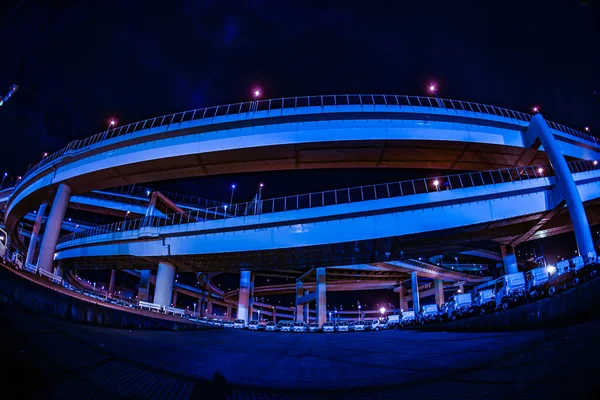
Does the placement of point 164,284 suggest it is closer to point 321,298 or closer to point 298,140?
point 298,140

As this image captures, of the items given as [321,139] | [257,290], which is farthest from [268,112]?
[257,290]

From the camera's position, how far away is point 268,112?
2473 cm

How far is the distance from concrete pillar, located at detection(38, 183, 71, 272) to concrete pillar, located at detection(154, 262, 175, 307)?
8.75 m

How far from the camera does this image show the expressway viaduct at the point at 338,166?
23.3 metres

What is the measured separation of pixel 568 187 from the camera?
2345cm

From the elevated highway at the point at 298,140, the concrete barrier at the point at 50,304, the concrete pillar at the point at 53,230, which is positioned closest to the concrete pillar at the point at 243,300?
the elevated highway at the point at 298,140

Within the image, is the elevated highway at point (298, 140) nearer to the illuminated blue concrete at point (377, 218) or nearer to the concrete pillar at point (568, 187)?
the concrete pillar at point (568, 187)

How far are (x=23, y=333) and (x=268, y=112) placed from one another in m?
22.8

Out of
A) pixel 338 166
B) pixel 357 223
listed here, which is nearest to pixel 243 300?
pixel 338 166

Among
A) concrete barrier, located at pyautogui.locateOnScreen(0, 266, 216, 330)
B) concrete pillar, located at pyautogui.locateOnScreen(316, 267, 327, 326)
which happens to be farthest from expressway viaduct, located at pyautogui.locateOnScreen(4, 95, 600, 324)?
concrete pillar, located at pyautogui.locateOnScreen(316, 267, 327, 326)

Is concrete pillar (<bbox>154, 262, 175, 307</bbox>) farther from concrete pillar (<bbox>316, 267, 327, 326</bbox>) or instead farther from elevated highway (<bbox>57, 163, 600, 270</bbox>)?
concrete pillar (<bbox>316, 267, 327, 326</bbox>)

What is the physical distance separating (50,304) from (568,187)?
1211 inches

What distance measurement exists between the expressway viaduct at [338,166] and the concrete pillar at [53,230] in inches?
4.1

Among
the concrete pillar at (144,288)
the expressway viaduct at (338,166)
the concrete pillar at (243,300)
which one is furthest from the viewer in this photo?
the concrete pillar at (243,300)
